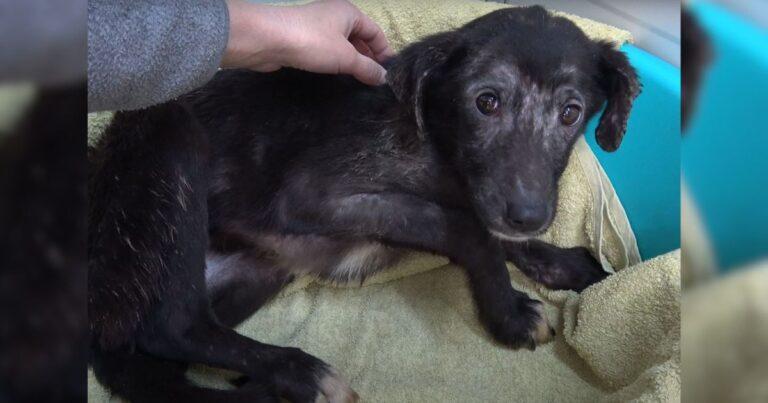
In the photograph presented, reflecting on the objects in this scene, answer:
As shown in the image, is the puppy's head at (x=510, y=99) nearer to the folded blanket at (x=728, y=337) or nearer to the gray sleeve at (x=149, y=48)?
the gray sleeve at (x=149, y=48)

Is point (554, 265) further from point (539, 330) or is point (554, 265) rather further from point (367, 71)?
point (367, 71)

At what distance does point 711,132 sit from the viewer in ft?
1.55

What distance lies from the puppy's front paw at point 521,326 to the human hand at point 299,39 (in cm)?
84

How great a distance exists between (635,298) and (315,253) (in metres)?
1.02

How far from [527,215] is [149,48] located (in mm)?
1024

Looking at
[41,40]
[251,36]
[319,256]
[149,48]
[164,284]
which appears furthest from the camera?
[319,256]

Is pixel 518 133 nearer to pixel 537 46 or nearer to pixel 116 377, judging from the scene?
pixel 537 46

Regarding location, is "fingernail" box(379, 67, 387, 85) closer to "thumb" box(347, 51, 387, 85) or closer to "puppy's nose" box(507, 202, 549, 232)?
"thumb" box(347, 51, 387, 85)

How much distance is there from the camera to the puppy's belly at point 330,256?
251 cm

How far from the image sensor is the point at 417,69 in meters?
2.12

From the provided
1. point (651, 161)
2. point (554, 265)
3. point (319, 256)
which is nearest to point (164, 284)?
point (319, 256)

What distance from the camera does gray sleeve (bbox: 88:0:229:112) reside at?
3.53 feet

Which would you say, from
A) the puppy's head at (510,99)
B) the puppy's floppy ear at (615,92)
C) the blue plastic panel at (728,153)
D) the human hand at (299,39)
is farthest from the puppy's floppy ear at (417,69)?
the blue plastic panel at (728,153)

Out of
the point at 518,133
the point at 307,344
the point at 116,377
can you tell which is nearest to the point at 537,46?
the point at 518,133
